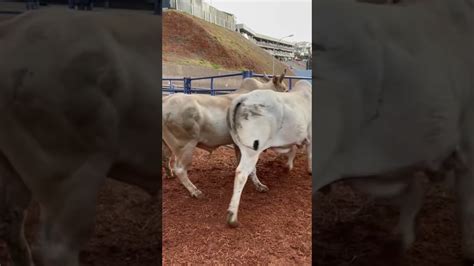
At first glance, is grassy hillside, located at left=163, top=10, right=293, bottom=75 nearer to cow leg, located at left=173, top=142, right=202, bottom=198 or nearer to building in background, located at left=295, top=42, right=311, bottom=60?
cow leg, located at left=173, top=142, right=202, bottom=198

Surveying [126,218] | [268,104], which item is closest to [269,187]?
[268,104]

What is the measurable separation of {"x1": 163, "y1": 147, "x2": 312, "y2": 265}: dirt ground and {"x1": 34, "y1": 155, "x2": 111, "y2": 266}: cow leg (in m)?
0.95

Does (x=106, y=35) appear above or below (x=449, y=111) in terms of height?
above

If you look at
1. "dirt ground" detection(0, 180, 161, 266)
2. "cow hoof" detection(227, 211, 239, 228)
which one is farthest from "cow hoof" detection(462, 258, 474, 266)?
"cow hoof" detection(227, 211, 239, 228)

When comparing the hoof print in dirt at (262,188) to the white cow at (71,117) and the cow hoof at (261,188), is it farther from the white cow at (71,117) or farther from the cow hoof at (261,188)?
the white cow at (71,117)

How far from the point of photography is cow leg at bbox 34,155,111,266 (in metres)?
1.08

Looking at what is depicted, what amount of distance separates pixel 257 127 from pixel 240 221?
2.29 feet

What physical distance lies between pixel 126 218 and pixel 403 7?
47.8 inches

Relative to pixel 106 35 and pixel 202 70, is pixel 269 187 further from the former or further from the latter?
pixel 202 70

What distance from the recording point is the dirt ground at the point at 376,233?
1.28m

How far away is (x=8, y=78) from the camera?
1.03m

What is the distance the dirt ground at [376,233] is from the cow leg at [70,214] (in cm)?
79

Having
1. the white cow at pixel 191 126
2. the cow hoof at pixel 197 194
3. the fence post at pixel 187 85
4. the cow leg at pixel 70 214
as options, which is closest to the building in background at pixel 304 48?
the white cow at pixel 191 126

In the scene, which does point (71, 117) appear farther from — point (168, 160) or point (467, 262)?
point (168, 160)
